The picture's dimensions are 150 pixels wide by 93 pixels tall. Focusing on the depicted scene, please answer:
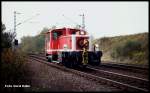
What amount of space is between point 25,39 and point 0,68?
68572mm

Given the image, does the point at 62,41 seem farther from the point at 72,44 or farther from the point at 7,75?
the point at 7,75

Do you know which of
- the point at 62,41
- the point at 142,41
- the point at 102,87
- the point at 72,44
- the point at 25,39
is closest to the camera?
the point at 102,87

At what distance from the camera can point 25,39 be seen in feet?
271

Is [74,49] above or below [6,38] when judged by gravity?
below

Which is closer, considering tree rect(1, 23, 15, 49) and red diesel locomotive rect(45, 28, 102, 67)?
tree rect(1, 23, 15, 49)

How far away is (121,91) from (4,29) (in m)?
11.0

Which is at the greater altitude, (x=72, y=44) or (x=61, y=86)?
(x=72, y=44)

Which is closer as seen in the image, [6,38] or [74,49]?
[6,38]

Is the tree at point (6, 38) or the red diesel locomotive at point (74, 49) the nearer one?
the tree at point (6, 38)

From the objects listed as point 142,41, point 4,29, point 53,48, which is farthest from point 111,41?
point 4,29

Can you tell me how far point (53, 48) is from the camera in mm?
26500

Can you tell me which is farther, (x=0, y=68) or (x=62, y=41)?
(x=62, y=41)

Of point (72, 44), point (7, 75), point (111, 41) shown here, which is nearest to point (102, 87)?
point (7, 75)

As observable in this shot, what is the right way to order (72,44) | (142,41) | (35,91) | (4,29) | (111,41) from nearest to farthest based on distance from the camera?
1. (35,91)
2. (4,29)
3. (72,44)
4. (142,41)
5. (111,41)
